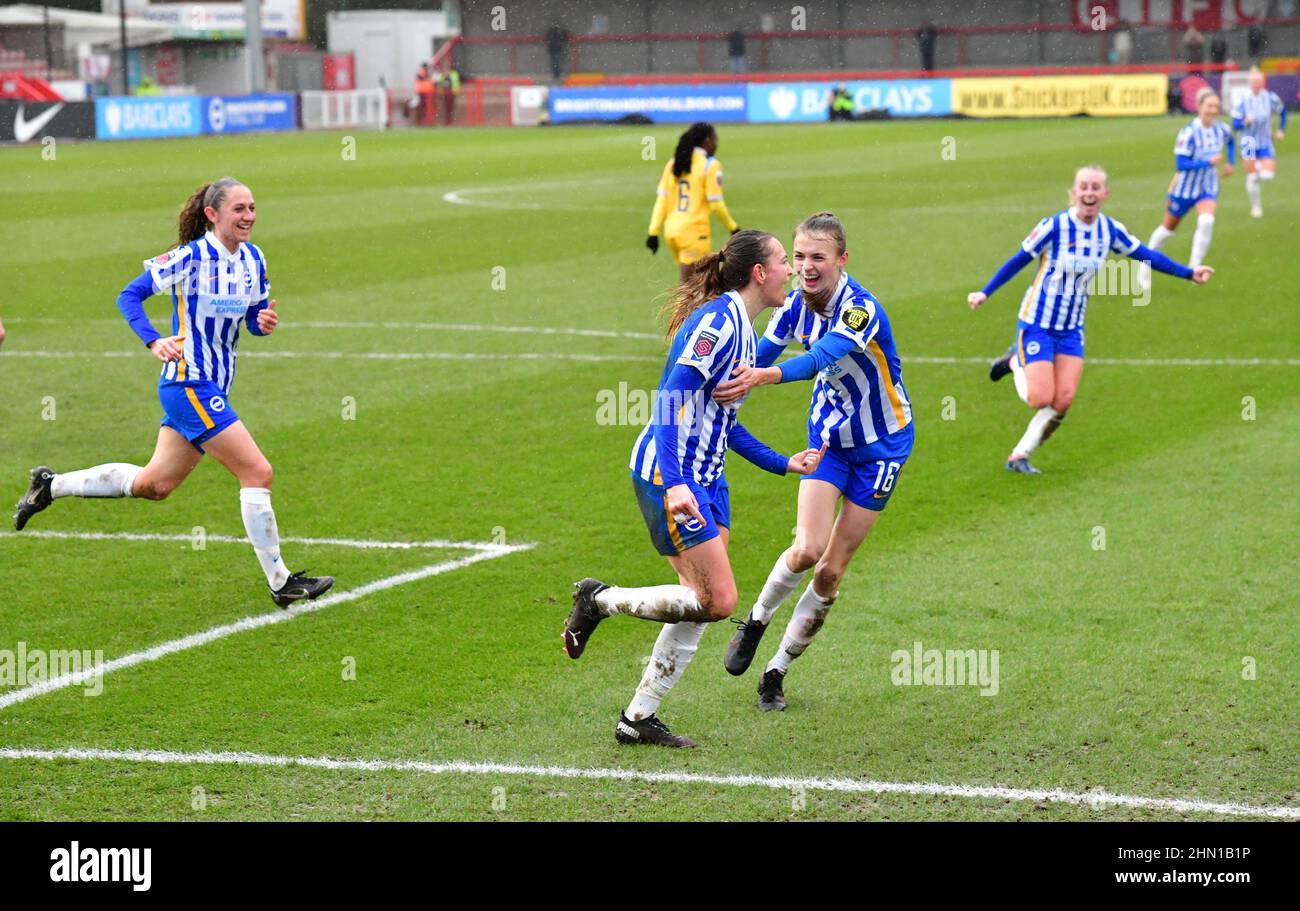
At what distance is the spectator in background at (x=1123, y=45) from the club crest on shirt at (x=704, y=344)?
60.0 meters

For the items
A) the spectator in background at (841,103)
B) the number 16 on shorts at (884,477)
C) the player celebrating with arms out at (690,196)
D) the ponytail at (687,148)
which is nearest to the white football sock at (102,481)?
the number 16 on shorts at (884,477)

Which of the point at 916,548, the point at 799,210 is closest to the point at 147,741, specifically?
the point at 916,548

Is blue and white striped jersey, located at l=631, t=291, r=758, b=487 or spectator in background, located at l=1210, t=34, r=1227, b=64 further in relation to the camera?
spectator in background, located at l=1210, t=34, r=1227, b=64

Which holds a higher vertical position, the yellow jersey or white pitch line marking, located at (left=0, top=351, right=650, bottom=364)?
the yellow jersey

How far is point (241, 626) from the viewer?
8883 mm

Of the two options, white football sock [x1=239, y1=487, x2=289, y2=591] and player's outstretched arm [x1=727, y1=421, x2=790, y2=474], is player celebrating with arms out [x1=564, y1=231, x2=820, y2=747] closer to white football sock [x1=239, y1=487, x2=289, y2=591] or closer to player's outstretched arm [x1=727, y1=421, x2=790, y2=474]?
player's outstretched arm [x1=727, y1=421, x2=790, y2=474]

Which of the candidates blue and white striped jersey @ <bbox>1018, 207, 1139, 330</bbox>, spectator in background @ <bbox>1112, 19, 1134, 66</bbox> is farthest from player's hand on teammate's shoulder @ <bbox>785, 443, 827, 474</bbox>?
spectator in background @ <bbox>1112, 19, 1134, 66</bbox>

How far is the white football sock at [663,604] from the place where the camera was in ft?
23.2

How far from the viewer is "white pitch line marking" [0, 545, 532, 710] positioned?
313 inches

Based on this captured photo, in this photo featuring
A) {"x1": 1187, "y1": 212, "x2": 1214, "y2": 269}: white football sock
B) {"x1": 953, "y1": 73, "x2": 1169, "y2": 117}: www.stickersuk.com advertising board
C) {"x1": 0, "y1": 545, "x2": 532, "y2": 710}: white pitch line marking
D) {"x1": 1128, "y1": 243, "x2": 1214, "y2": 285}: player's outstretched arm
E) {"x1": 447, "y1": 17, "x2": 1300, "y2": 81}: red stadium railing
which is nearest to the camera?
{"x1": 0, "y1": 545, "x2": 532, "y2": 710}: white pitch line marking

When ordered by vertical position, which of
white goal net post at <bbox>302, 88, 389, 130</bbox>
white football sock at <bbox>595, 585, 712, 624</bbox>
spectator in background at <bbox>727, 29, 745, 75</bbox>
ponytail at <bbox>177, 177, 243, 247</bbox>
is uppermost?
spectator in background at <bbox>727, 29, 745, 75</bbox>

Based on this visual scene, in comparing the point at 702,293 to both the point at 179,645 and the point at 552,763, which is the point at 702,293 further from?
the point at 179,645

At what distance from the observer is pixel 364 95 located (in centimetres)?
5972

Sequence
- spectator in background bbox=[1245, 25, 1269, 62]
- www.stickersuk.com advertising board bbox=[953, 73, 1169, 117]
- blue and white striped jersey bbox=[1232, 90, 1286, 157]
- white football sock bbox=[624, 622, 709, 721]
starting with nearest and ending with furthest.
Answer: white football sock bbox=[624, 622, 709, 721] → blue and white striped jersey bbox=[1232, 90, 1286, 157] → www.stickersuk.com advertising board bbox=[953, 73, 1169, 117] → spectator in background bbox=[1245, 25, 1269, 62]
